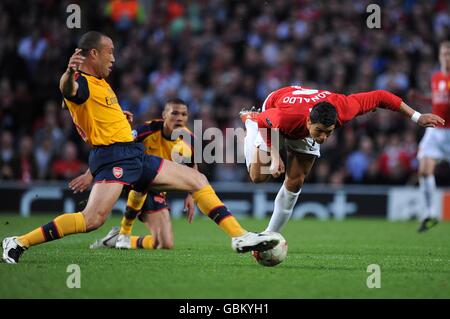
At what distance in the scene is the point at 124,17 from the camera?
18531 millimetres

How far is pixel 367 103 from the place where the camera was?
757 centimetres

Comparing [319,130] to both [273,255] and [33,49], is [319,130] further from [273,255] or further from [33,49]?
[33,49]

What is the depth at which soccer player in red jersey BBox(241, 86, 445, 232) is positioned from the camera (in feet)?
23.7

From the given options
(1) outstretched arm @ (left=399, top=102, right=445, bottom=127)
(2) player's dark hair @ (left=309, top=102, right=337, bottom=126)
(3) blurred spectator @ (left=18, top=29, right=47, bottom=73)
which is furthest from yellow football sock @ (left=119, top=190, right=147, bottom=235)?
(3) blurred spectator @ (left=18, top=29, right=47, bottom=73)

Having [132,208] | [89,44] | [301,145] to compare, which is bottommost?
[132,208]

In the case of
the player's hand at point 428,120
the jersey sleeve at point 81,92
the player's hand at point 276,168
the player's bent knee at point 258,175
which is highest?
the jersey sleeve at point 81,92

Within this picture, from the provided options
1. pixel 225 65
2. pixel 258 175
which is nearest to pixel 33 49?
pixel 225 65

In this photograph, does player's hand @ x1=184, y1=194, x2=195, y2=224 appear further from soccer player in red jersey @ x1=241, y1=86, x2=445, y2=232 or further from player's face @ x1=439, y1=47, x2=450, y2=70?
player's face @ x1=439, y1=47, x2=450, y2=70

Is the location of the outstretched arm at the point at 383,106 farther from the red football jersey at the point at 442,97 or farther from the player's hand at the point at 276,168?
the red football jersey at the point at 442,97

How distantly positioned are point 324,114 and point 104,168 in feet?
6.28

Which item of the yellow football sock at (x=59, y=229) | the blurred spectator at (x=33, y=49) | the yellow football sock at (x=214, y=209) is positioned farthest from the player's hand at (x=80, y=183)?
the blurred spectator at (x=33, y=49)

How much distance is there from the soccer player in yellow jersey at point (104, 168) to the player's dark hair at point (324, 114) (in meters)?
1.10

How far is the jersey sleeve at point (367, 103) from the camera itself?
294 inches

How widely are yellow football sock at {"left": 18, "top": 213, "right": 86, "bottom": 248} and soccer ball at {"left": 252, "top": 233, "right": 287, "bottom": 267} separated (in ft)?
4.91
